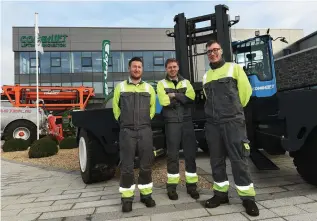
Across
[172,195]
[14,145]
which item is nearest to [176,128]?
[172,195]

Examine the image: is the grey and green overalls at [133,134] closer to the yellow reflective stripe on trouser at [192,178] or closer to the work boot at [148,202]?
the work boot at [148,202]

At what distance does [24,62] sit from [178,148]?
3444cm

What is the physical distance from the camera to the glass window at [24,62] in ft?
110

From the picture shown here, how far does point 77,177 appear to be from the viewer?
6133 millimetres

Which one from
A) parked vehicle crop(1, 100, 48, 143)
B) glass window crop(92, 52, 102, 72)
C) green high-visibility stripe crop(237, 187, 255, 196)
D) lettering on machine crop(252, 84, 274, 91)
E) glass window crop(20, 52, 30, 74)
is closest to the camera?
green high-visibility stripe crop(237, 187, 255, 196)

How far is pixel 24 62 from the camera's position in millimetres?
34031

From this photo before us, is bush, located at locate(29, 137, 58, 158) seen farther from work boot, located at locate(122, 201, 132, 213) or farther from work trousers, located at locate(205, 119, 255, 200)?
work trousers, located at locate(205, 119, 255, 200)

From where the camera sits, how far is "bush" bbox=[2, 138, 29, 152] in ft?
37.4

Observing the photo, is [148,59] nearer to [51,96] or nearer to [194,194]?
[51,96]

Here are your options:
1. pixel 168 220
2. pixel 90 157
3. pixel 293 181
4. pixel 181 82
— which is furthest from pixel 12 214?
pixel 293 181

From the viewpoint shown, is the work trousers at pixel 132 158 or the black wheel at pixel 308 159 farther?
the black wheel at pixel 308 159

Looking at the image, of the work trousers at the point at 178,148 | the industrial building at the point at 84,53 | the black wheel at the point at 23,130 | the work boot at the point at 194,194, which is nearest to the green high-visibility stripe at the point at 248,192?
the work boot at the point at 194,194

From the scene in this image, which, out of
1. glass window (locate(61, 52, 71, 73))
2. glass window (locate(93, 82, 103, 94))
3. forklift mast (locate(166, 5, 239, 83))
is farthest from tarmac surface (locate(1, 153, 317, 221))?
glass window (locate(61, 52, 71, 73))

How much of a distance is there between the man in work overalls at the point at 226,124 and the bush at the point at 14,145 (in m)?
9.98
